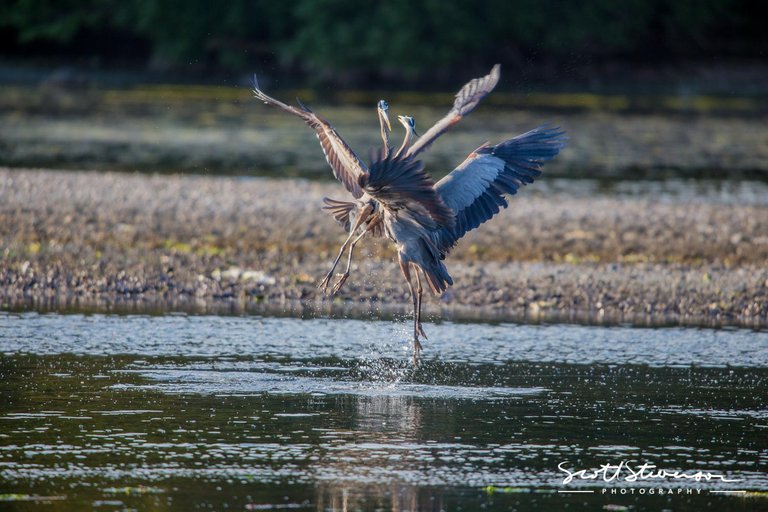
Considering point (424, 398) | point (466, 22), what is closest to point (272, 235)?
point (424, 398)

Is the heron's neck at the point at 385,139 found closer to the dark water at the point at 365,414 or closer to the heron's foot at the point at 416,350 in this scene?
the heron's foot at the point at 416,350

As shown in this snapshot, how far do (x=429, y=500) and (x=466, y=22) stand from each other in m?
42.7

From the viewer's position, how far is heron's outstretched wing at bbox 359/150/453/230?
906 cm

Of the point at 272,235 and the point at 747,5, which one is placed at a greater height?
the point at 747,5

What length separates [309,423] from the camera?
8141 mm

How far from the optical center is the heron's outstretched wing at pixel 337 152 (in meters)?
9.63

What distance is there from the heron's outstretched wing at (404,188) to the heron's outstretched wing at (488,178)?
1.83 ft

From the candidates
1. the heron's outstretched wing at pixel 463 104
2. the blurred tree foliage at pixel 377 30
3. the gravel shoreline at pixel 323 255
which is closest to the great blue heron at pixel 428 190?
the heron's outstretched wing at pixel 463 104

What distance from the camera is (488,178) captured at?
10641 millimetres

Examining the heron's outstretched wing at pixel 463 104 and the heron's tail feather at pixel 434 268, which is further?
the heron's tail feather at pixel 434 268

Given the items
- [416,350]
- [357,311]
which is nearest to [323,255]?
[357,311]

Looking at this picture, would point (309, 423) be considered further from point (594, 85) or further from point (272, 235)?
point (594, 85)
